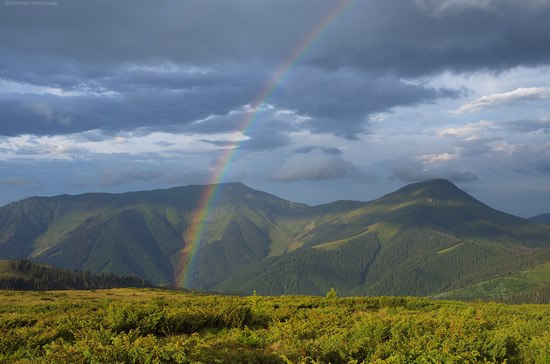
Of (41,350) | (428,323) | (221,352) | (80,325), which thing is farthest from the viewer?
(428,323)

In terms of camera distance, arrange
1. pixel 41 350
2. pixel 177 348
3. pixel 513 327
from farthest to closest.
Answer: pixel 513 327, pixel 41 350, pixel 177 348

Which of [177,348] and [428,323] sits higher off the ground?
[177,348]

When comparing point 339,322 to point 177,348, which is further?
point 339,322

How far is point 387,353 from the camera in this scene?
44.9ft

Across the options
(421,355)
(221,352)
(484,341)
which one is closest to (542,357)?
(484,341)

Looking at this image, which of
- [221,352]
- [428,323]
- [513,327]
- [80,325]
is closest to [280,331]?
[221,352]

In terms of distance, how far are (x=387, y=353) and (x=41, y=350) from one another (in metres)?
12.3

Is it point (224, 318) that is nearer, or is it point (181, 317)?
point (181, 317)

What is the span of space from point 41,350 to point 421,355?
13.2 m

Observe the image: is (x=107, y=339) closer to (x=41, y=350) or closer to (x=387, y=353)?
(x=41, y=350)

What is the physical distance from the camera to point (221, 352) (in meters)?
12.7

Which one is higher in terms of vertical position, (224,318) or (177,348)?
(177,348)

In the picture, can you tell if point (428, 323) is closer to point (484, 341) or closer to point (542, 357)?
point (484, 341)

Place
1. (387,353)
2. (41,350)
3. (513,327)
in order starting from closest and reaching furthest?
(387,353), (41,350), (513,327)
